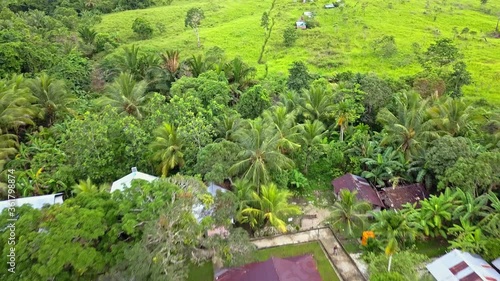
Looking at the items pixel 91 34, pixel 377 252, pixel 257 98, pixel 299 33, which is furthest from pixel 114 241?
pixel 299 33

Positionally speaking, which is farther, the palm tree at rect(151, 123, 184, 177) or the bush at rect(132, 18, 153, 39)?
the bush at rect(132, 18, 153, 39)

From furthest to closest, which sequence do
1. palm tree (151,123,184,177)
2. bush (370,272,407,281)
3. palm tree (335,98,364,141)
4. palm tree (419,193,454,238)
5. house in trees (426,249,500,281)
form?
palm tree (335,98,364,141) → palm tree (151,123,184,177) → palm tree (419,193,454,238) → house in trees (426,249,500,281) → bush (370,272,407,281)

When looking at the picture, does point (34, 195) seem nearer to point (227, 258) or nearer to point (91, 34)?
point (227, 258)

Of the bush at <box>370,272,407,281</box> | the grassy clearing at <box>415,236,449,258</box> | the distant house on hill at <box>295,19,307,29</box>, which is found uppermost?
the distant house on hill at <box>295,19,307,29</box>

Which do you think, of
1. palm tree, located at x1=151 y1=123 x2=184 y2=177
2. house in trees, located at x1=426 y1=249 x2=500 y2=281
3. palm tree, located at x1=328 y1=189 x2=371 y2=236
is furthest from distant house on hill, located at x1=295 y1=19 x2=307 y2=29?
house in trees, located at x1=426 y1=249 x2=500 y2=281

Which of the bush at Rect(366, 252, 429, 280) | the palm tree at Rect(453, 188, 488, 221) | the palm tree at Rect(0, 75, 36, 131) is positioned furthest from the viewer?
the palm tree at Rect(0, 75, 36, 131)

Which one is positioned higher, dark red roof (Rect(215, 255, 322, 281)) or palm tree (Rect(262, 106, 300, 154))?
palm tree (Rect(262, 106, 300, 154))

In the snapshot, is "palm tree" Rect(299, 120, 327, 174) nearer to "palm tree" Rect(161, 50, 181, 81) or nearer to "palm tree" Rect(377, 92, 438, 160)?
"palm tree" Rect(377, 92, 438, 160)
